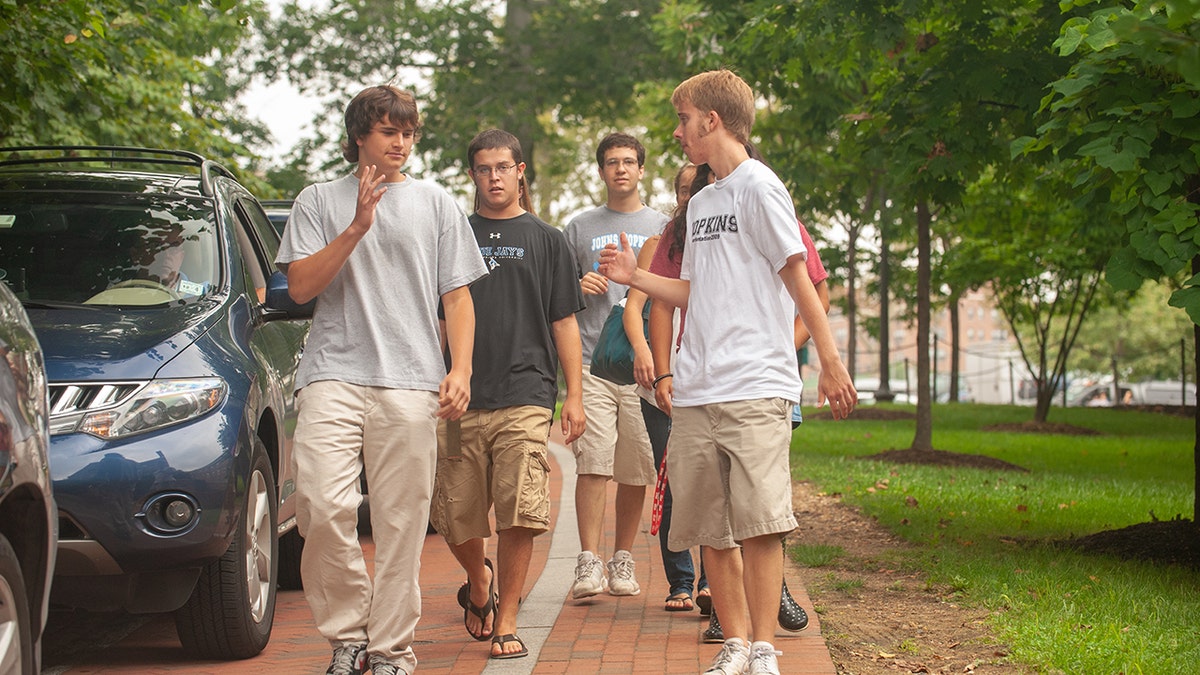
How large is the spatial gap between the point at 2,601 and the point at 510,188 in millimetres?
2824

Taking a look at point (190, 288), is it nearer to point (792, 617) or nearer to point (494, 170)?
point (494, 170)

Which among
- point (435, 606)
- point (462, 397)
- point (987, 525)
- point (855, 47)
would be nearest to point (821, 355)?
point (462, 397)

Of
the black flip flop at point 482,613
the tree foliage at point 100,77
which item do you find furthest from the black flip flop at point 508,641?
the tree foliage at point 100,77

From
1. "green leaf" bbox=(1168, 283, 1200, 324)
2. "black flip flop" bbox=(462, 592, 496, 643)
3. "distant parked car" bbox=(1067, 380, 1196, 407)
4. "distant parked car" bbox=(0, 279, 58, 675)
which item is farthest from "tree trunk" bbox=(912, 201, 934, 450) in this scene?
"distant parked car" bbox=(1067, 380, 1196, 407)

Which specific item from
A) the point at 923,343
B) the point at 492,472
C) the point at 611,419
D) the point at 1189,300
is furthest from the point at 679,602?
the point at 923,343

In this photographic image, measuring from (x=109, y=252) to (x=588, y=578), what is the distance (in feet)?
7.97

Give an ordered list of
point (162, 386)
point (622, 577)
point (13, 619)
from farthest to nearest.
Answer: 1. point (622, 577)
2. point (162, 386)
3. point (13, 619)

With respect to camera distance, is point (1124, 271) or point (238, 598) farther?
point (1124, 271)

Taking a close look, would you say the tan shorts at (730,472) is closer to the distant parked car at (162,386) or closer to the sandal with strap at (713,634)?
the sandal with strap at (713,634)

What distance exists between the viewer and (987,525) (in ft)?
28.8

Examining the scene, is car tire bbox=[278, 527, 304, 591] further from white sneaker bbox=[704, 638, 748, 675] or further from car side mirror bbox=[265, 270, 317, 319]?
white sneaker bbox=[704, 638, 748, 675]

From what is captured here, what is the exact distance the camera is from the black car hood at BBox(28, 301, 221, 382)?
5.00 meters

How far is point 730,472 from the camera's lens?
4648 millimetres

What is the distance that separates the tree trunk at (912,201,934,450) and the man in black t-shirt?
8.87 metres
